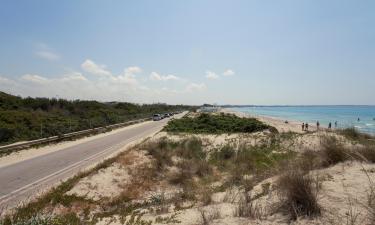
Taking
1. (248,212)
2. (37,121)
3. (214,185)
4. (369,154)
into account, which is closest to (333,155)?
(369,154)

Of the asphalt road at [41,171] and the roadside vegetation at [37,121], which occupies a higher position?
the roadside vegetation at [37,121]

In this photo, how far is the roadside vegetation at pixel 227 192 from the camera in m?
5.87

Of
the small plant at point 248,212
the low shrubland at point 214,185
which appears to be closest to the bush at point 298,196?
the low shrubland at point 214,185

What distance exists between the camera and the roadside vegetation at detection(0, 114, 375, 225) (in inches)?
231

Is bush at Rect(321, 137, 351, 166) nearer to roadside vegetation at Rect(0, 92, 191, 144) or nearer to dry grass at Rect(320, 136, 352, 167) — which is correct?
dry grass at Rect(320, 136, 352, 167)

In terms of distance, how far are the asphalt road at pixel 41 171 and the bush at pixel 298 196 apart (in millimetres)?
7407

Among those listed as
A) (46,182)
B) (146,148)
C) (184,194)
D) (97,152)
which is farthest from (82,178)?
(97,152)

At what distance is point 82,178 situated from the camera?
14.2 meters

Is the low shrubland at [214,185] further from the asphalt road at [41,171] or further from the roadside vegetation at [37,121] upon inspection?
the roadside vegetation at [37,121]

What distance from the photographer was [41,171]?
1633cm

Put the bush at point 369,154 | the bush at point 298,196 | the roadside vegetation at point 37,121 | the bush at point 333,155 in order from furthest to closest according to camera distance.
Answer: the roadside vegetation at point 37,121, the bush at point 333,155, the bush at point 369,154, the bush at point 298,196

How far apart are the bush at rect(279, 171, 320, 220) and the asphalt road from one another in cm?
741

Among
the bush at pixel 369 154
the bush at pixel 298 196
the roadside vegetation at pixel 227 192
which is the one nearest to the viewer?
the bush at pixel 298 196

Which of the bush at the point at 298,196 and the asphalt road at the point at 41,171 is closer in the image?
the bush at the point at 298,196
